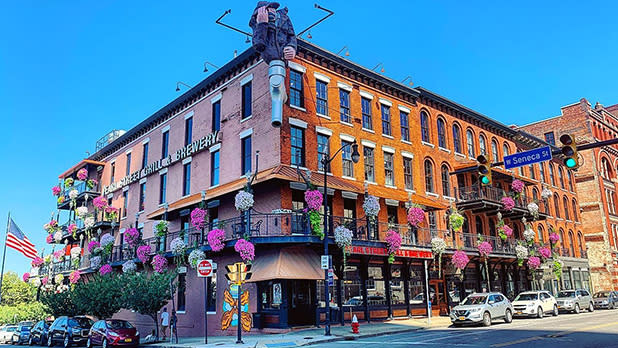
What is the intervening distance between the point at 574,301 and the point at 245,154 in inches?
880

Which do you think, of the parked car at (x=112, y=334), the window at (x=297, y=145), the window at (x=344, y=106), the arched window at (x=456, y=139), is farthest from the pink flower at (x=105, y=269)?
the arched window at (x=456, y=139)

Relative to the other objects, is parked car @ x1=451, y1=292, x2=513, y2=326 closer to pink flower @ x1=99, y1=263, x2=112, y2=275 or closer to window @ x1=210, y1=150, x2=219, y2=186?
window @ x1=210, y1=150, x2=219, y2=186

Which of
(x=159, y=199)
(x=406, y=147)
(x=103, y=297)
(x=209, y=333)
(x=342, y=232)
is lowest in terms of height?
(x=209, y=333)

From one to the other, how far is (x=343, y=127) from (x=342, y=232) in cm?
715

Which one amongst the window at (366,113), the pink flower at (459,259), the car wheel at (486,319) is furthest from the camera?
the window at (366,113)

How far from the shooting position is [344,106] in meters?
27.7

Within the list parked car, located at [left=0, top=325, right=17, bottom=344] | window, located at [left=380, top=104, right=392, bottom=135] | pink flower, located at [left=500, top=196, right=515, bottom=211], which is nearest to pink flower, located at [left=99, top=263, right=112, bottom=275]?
parked car, located at [left=0, top=325, right=17, bottom=344]

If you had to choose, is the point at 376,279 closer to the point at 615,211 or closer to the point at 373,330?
the point at 373,330

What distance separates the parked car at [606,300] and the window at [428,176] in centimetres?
1518

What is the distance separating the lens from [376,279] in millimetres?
26047

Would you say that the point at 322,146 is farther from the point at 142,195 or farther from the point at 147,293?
the point at 142,195

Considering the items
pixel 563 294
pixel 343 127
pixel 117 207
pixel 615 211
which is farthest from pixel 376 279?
pixel 615 211

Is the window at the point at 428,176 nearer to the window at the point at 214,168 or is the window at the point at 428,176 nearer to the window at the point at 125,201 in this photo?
the window at the point at 214,168

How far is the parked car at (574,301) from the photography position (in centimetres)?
3023
